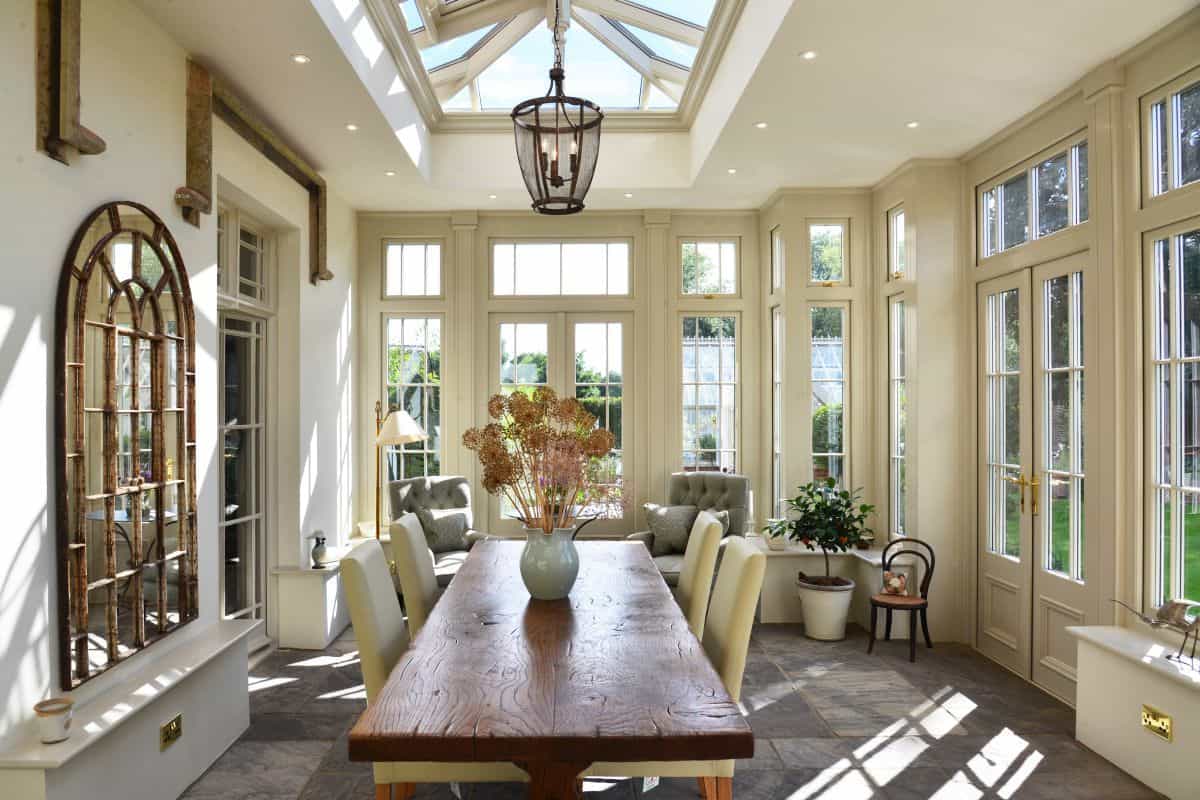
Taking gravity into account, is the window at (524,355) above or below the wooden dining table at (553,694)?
above

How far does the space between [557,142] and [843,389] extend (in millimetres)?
3614

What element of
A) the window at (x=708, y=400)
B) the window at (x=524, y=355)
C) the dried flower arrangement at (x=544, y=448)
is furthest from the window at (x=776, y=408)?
the dried flower arrangement at (x=544, y=448)

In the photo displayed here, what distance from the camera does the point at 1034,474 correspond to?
4273mm

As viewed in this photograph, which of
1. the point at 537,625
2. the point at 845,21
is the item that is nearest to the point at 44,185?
the point at 537,625

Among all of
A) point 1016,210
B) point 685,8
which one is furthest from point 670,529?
point 685,8

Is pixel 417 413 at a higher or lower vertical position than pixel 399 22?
lower

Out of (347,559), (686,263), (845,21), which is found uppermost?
(845,21)

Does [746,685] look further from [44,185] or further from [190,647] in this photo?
[44,185]

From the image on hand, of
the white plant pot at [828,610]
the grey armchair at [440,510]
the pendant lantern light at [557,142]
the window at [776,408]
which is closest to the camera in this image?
the pendant lantern light at [557,142]

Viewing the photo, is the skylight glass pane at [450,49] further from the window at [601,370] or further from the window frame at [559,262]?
the window at [601,370]

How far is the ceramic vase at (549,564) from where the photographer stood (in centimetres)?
290

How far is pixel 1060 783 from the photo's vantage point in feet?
10.2

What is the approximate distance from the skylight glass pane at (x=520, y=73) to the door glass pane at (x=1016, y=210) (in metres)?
2.83

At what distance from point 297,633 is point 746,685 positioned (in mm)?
2683
